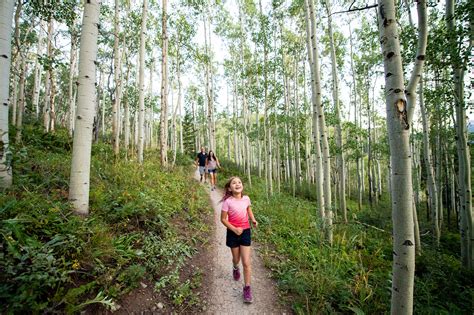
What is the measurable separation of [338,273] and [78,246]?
4260 mm

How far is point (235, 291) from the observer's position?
3412mm

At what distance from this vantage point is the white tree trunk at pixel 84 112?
331 cm

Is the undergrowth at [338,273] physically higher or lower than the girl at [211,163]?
lower

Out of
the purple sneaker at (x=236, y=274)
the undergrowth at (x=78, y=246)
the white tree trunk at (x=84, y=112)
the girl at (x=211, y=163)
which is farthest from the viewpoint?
the girl at (x=211, y=163)

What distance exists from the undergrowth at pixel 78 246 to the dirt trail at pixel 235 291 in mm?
345

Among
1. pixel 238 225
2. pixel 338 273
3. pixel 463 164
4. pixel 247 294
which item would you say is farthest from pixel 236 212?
pixel 463 164

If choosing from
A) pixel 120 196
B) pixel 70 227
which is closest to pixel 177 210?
pixel 120 196

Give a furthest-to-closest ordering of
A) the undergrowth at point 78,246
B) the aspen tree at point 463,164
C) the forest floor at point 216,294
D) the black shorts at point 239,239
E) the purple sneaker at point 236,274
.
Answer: the aspen tree at point 463,164
the purple sneaker at point 236,274
the black shorts at point 239,239
the forest floor at point 216,294
the undergrowth at point 78,246

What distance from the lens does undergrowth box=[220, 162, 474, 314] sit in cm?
328

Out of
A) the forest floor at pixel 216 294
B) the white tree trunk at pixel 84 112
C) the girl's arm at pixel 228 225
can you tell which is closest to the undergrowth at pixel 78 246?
the forest floor at pixel 216 294

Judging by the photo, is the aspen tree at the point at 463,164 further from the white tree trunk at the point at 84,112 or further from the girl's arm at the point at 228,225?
the white tree trunk at the point at 84,112

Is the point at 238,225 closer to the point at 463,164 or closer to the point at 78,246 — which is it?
the point at 78,246

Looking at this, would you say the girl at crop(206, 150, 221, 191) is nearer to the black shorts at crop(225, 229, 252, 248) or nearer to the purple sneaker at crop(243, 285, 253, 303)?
the black shorts at crop(225, 229, 252, 248)

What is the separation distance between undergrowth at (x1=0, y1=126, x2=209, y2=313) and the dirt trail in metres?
0.35
